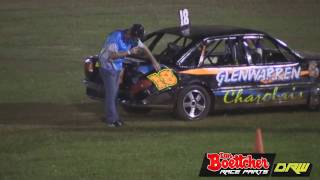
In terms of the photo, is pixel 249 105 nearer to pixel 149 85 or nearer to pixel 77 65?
pixel 149 85

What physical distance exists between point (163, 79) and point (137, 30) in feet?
2.86

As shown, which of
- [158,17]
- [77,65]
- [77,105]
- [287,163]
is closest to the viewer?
[287,163]

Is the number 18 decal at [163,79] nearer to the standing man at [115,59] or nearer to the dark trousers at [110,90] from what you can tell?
the standing man at [115,59]

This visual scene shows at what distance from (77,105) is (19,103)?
1072 mm

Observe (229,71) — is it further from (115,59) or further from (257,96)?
(115,59)

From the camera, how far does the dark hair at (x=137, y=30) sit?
39.7 ft

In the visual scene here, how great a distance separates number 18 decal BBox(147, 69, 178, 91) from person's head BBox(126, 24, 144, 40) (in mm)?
640

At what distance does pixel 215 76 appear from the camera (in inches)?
505

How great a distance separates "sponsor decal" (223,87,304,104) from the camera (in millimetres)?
12977

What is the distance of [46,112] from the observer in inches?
539

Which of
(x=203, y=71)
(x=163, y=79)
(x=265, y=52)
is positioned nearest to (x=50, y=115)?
(x=163, y=79)

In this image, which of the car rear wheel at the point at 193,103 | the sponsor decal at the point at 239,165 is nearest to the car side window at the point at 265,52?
the car rear wheel at the point at 193,103

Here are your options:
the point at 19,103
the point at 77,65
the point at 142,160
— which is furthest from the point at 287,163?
the point at 77,65

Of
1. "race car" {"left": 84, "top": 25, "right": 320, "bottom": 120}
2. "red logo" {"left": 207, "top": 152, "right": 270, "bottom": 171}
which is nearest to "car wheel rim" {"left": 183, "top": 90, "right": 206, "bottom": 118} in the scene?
"race car" {"left": 84, "top": 25, "right": 320, "bottom": 120}
